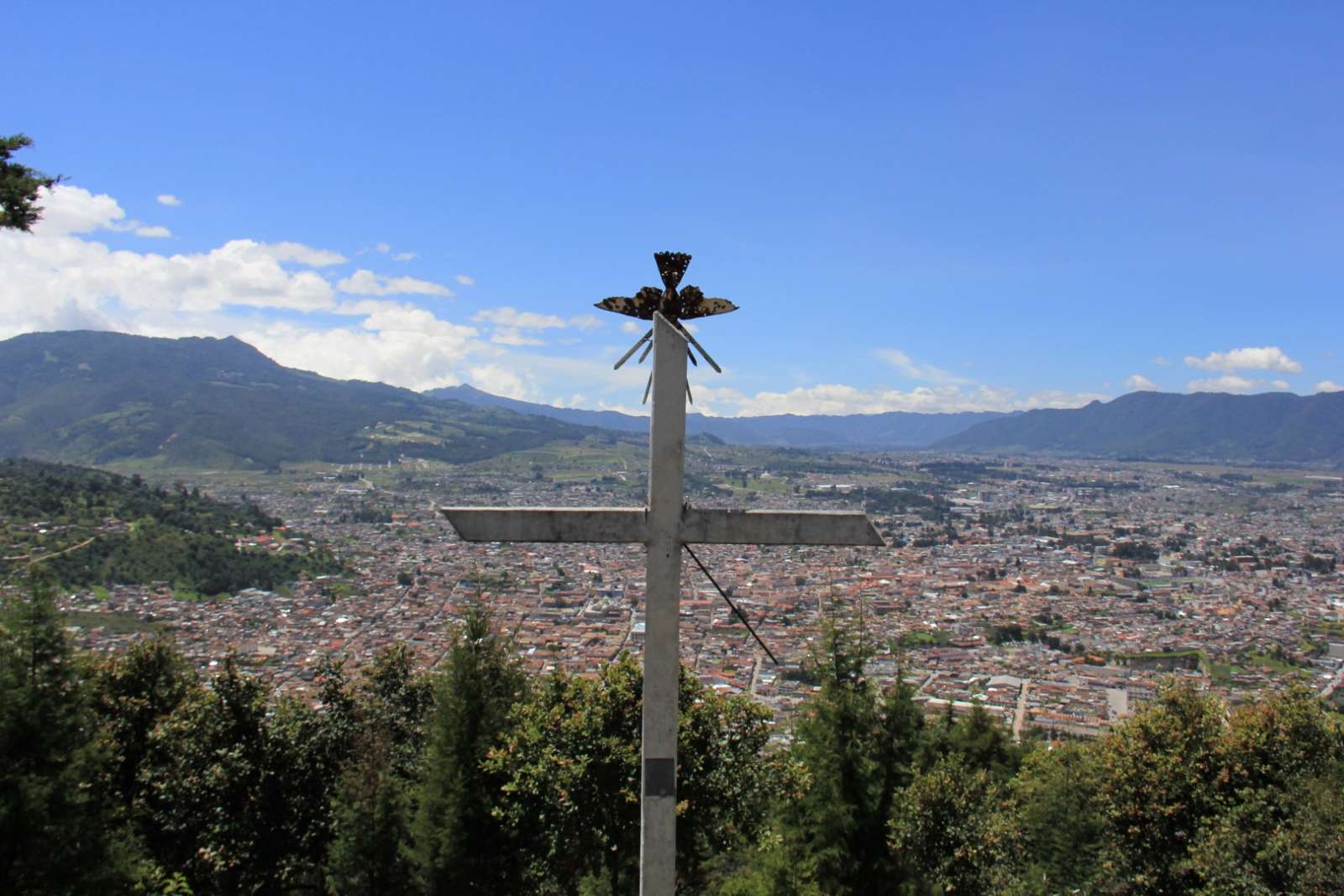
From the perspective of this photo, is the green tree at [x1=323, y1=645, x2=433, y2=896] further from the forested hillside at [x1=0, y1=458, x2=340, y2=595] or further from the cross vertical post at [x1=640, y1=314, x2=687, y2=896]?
the forested hillside at [x1=0, y1=458, x2=340, y2=595]

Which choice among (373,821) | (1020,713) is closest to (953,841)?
(373,821)

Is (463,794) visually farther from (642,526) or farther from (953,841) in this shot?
(642,526)

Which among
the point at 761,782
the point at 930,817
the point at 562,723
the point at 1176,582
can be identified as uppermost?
the point at 562,723

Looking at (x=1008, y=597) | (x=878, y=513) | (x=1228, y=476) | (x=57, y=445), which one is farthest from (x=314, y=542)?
(x=1228, y=476)

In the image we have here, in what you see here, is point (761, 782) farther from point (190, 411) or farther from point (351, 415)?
point (351, 415)

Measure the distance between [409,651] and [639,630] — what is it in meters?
17.7

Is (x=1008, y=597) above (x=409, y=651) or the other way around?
the other way around

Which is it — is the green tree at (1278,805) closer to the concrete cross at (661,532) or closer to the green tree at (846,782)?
the green tree at (846,782)

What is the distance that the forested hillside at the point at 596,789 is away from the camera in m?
8.08

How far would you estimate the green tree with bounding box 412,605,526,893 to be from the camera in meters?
8.66

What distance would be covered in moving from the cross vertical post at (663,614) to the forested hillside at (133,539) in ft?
117

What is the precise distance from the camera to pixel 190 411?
481 ft

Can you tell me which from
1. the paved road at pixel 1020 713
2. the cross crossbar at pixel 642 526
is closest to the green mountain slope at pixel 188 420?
the paved road at pixel 1020 713

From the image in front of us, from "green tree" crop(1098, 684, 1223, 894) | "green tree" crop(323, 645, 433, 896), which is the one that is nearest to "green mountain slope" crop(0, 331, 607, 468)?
"green tree" crop(323, 645, 433, 896)
